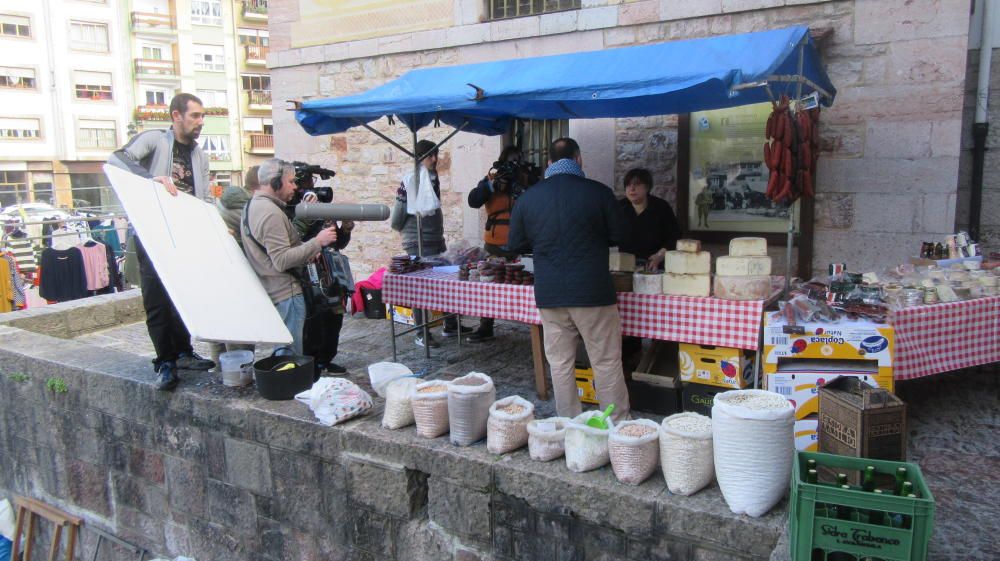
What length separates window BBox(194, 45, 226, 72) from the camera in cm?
3906

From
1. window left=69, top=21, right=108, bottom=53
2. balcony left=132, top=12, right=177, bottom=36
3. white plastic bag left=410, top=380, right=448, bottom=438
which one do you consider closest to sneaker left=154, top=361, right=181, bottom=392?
white plastic bag left=410, top=380, right=448, bottom=438

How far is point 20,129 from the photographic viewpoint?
33.4 metres

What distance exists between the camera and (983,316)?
13.9 ft

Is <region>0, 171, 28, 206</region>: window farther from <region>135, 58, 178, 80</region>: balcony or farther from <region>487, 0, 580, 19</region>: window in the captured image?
<region>487, 0, 580, 19</region>: window

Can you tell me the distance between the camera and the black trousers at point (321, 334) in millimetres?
4859

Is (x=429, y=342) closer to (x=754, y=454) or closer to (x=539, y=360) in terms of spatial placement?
(x=539, y=360)

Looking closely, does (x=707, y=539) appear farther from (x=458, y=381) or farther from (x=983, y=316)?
(x=983, y=316)

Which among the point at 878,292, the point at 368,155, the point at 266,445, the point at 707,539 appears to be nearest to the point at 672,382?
the point at 878,292

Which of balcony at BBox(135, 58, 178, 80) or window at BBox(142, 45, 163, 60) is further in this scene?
window at BBox(142, 45, 163, 60)

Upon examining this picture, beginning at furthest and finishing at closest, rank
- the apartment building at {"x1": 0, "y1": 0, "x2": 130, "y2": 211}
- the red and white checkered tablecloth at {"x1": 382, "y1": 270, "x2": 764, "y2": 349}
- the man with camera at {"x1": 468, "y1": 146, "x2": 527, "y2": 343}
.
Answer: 1. the apartment building at {"x1": 0, "y1": 0, "x2": 130, "y2": 211}
2. the man with camera at {"x1": 468, "y1": 146, "x2": 527, "y2": 343}
3. the red and white checkered tablecloth at {"x1": 382, "y1": 270, "x2": 764, "y2": 349}

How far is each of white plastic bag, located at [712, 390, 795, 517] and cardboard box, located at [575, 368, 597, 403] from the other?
6.14ft

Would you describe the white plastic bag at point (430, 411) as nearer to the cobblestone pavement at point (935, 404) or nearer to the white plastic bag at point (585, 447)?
the white plastic bag at point (585, 447)

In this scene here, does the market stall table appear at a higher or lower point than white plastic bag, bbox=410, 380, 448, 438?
higher

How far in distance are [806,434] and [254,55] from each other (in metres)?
41.5
